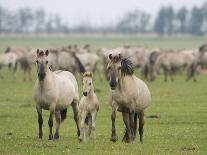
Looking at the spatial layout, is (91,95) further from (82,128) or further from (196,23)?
(196,23)

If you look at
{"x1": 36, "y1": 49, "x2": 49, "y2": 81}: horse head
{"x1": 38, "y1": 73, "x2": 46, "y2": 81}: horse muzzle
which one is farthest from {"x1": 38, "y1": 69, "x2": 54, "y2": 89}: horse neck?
{"x1": 36, "y1": 49, "x2": 49, "y2": 81}: horse head

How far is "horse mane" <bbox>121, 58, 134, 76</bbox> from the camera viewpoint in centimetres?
1622

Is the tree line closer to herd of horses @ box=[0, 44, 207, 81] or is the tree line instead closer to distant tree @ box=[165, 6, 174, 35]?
distant tree @ box=[165, 6, 174, 35]

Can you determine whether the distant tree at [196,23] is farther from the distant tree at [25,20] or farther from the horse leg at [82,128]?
the horse leg at [82,128]

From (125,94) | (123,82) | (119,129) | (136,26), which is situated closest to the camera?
(125,94)

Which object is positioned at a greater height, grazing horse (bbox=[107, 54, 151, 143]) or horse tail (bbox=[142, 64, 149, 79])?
grazing horse (bbox=[107, 54, 151, 143])

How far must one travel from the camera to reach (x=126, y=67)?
16.3m

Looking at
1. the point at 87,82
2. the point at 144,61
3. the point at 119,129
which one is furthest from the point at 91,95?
the point at 144,61

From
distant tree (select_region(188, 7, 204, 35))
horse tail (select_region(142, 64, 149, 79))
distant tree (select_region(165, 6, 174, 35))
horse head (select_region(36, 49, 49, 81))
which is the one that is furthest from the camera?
distant tree (select_region(165, 6, 174, 35))

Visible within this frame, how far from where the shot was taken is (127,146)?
603 inches

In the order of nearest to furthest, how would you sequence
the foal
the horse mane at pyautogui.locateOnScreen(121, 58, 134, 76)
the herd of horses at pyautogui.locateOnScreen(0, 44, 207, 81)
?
the horse mane at pyautogui.locateOnScreen(121, 58, 134, 76) → the foal → the herd of horses at pyautogui.locateOnScreen(0, 44, 207, 81)

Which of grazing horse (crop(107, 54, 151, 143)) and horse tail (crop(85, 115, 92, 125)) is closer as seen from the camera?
grazing horse (crop(107, 54, 151, 143))

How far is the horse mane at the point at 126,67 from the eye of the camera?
639 inches

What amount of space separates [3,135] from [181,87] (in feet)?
65.2
